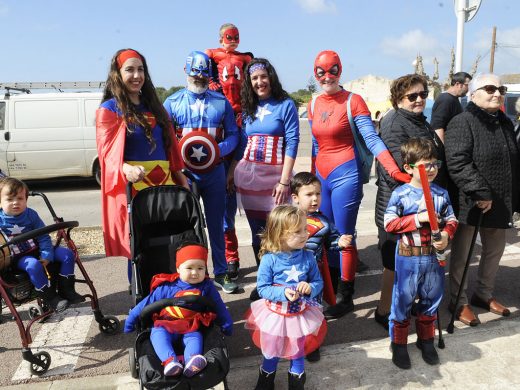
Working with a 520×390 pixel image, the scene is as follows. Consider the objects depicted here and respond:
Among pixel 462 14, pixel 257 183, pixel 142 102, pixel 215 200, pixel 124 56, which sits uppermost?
pixel 462 14

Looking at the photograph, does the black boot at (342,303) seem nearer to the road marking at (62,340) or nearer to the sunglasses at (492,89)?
the sunglasses at (492,89)

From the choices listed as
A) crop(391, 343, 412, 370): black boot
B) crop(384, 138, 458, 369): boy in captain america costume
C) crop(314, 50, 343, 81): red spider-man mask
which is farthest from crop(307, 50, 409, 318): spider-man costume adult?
crop(391, 343, 412, 370): black boot

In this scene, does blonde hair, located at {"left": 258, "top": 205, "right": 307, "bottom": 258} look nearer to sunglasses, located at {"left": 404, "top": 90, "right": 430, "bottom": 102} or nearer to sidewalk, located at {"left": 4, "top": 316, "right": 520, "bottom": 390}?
sidewalk, located at {"left": 4, "top": 316, "right": 520, "bottom": 390}

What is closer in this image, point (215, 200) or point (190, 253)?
point (190, 253)

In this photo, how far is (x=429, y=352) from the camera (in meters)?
2.86

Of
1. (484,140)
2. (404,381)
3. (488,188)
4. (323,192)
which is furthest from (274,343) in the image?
(484,140)

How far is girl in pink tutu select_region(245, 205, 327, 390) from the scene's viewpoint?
96.7 inches

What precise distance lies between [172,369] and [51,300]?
1.39m

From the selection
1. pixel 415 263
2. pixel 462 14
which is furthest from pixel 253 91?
pixel 462 14

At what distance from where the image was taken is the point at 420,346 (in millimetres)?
2953

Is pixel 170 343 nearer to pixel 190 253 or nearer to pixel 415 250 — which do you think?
pixel 190 253

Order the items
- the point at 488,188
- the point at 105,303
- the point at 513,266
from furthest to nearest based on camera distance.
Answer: the point at 513,266 < the point at 105,303 < the point at 488,188

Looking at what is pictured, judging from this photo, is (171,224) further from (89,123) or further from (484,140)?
(89,123)

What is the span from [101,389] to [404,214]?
2168 mm
